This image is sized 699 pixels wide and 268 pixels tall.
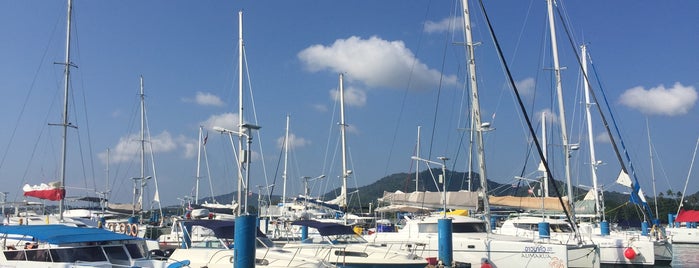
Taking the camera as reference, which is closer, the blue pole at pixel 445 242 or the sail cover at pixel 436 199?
the blue pole at pixel 445 242

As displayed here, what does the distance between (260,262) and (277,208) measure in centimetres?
4160

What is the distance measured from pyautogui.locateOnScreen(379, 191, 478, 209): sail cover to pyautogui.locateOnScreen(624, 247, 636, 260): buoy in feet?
24.6

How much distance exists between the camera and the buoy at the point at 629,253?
2994 cm

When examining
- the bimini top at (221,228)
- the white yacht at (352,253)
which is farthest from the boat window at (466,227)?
the bimini top at (221,228)

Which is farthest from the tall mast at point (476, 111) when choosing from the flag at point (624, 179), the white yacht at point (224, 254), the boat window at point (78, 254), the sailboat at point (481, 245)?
the boat window at point (78, 254)

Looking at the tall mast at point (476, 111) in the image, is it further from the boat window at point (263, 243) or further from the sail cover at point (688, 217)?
the sail cover at point (688, 217)

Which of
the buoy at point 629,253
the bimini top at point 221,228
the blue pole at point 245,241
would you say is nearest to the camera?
the blue pole at point 245,241

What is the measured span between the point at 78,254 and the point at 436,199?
22.3m

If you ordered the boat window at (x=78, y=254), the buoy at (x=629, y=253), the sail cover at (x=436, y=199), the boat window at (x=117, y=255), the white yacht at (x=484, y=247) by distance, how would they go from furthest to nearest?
the sail cover at (x=436, y=199), the buoy at (x=629, y=253), the white yacht at (x=484, y=247), the boat window at (x=117, y=255), the boat window at (x=78, y=254)

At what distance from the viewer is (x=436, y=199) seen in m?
36.7

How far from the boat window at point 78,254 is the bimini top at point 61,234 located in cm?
37

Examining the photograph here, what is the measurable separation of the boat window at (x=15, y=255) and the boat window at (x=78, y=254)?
1084 mm

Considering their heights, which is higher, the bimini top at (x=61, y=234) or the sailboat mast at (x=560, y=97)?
the sailboat mast at (x=560, y=97)

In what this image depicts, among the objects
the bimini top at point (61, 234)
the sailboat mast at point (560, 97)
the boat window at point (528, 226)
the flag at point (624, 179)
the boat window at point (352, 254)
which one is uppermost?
the sailboat mast at point (560, 97)
